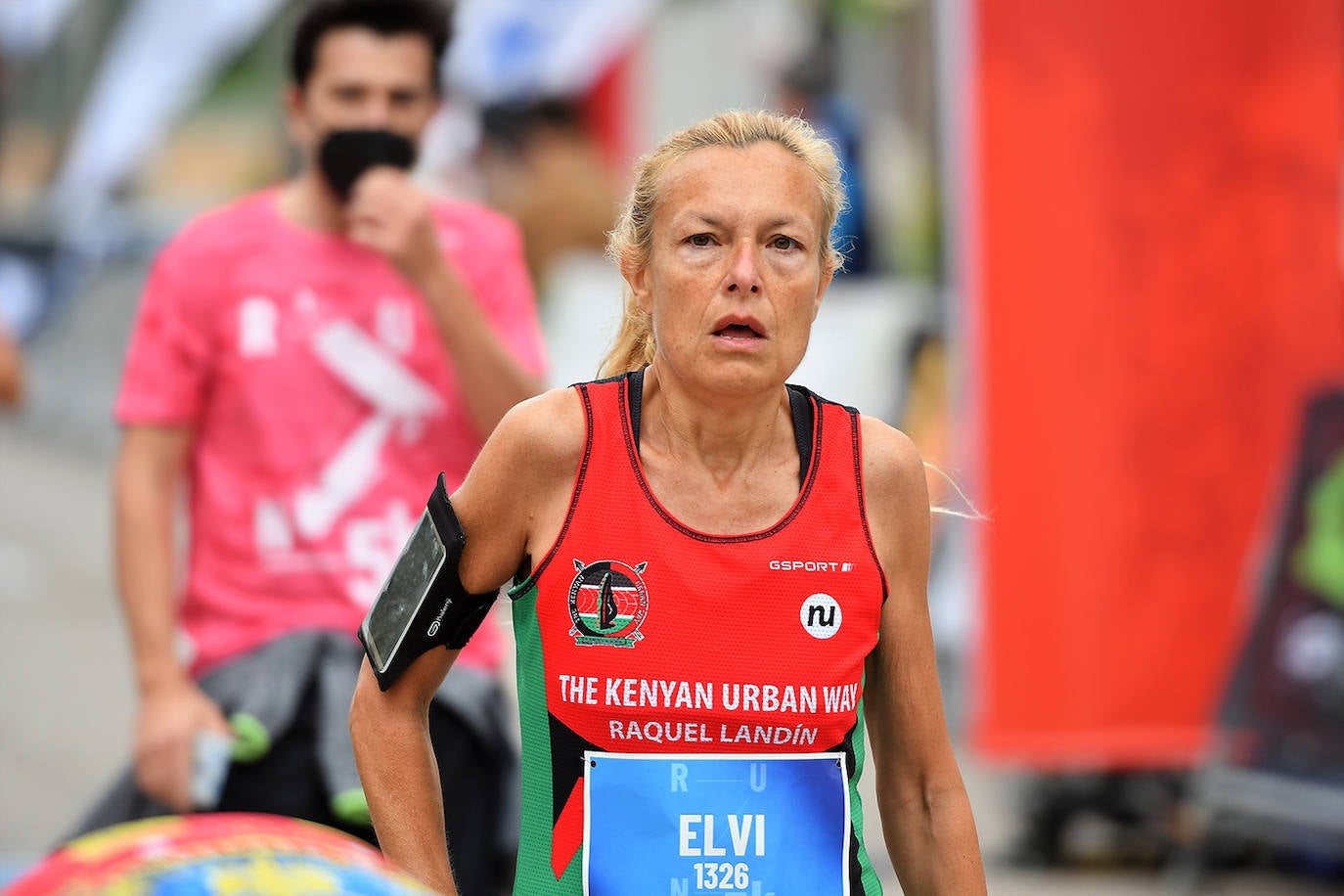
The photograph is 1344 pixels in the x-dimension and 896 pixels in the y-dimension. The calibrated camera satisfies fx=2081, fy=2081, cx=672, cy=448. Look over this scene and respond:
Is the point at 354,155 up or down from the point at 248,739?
up

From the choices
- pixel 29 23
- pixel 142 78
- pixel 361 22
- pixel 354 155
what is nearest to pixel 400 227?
pixel 354 155

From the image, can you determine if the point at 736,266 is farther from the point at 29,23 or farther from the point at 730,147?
the point at 29,23

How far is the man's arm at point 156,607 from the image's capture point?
3594mm

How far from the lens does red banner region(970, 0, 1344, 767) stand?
6.35 meters

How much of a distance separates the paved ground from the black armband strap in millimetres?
1031

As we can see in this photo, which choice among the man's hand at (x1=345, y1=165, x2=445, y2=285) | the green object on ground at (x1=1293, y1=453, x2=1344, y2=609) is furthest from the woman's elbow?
the green object on ground at (x1=1293, y1=453, x2=1344, y2=609)

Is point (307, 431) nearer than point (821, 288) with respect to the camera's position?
No

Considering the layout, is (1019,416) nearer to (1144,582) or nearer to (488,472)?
(1144,582)

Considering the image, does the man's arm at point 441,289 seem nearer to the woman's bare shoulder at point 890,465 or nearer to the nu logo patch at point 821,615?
the woman's bare shoulder at point 890,465

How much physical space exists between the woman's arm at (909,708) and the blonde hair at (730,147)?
0.27m

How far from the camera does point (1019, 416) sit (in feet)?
21.2

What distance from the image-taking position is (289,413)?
3783 mm

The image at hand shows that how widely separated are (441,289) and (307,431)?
376 mm

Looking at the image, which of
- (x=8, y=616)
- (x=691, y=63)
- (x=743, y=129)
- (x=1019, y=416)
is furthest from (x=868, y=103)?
(x=743, y=129)
